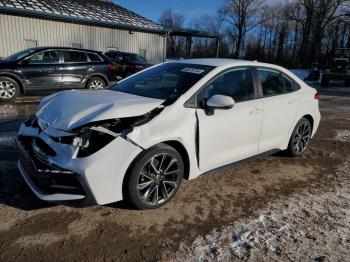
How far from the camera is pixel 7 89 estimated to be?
9.05 metres

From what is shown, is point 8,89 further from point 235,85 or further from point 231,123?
point 231,123

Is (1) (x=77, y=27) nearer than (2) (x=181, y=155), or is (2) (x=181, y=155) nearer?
(2) (x=181, y=155)

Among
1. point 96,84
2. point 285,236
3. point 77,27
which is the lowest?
point 285,236

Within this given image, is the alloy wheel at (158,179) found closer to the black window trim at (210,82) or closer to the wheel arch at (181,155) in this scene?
the wheel arch at (181,155)

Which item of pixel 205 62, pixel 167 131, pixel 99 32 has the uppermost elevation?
pixel 99 32

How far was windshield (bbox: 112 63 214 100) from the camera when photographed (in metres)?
3.77

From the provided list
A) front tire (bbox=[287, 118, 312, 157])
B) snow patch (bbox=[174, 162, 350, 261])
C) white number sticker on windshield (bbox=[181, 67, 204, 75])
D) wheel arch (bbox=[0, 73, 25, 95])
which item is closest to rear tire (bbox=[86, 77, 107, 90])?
wheel arch (bbox=[0, 73, 25, 95])

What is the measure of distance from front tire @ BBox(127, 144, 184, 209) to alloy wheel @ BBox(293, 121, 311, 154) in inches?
103

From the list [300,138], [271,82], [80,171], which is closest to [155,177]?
[80,171]

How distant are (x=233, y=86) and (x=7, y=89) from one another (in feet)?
24.6

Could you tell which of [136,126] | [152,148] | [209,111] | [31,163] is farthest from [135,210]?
[209,111]

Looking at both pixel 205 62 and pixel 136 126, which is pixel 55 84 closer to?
pixel 205 62

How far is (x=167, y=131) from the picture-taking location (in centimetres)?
325

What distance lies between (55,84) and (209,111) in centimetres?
740
